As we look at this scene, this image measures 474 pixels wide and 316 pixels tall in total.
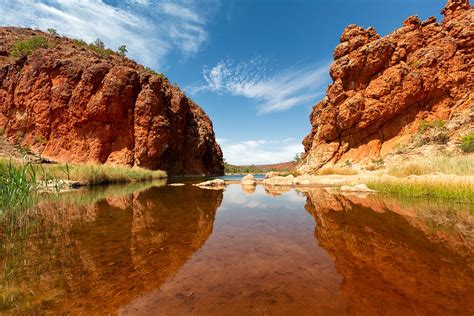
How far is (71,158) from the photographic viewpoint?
42469 mm

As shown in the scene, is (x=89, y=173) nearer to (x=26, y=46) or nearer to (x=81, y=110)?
(x=81, y=110)

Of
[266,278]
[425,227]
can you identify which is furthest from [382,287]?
[425,227]

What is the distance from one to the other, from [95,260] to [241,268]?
249 cm

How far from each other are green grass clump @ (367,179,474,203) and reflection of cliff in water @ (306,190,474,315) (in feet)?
13.7

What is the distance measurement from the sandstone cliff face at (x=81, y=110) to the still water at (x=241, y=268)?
4236 cm

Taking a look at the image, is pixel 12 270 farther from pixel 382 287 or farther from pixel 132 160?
pixel 132 160

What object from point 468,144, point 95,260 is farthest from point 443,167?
point 95,260

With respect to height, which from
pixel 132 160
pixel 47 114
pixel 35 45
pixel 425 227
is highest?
pixel 35 45

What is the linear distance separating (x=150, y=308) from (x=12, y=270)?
2524 mm

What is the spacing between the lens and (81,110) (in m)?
43.9

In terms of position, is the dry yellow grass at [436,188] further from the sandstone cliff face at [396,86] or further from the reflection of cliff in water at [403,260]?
the sandstone cliff face at [396,86]

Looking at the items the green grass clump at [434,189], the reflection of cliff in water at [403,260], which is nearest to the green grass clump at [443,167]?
the green grass clump at [434,189]

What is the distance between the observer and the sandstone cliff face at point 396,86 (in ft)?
114

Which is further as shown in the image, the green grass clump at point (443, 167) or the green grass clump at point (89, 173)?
the green grass clump at point (89, 173)
